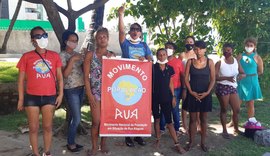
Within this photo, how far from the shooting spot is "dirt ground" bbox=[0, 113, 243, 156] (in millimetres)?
4784

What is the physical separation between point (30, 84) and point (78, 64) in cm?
76

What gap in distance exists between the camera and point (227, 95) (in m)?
5.42

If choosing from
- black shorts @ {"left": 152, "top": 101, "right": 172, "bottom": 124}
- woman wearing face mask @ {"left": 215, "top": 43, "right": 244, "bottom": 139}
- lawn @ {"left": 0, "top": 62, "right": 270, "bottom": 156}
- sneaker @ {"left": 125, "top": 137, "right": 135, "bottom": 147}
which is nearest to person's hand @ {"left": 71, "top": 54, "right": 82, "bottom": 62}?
black shorts @ {"left": 152, "top": 101, "right": 172, "bottom": 124}

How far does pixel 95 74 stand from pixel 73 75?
0.30m

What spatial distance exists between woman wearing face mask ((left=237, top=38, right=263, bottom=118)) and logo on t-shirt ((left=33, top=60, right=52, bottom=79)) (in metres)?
3.33

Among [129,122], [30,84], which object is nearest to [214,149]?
[129,122]

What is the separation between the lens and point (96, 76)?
448 centimetres

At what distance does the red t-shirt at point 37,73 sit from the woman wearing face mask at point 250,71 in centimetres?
331

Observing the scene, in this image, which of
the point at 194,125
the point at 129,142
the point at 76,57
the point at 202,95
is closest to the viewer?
the point at 76,57

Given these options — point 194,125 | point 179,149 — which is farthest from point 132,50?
point 179,149

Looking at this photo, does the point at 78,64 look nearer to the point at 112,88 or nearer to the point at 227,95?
the point at 112,88

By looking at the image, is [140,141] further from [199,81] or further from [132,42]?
[132,42]

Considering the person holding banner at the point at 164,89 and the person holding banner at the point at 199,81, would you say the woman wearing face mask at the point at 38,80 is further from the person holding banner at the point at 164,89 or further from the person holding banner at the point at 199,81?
the person holding banner at the point at 199,81

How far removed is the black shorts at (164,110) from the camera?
481cm
